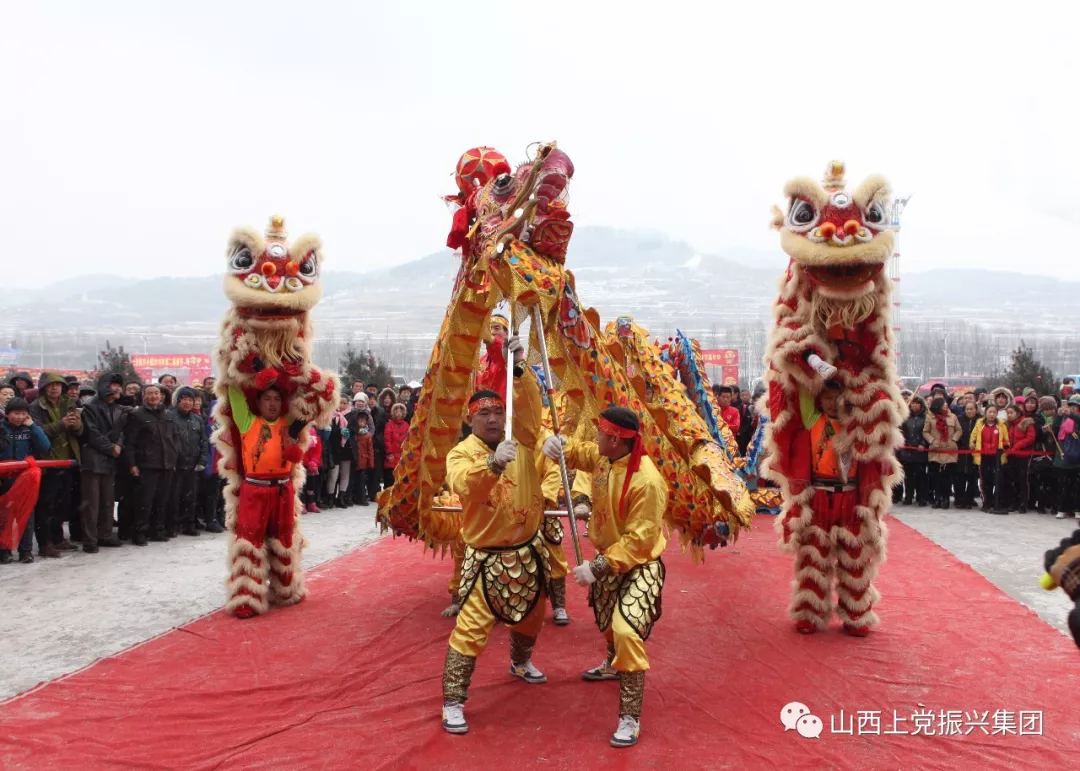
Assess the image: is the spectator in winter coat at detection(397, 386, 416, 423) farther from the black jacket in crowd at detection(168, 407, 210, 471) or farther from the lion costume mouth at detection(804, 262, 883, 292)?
the lion costume mouth at detection(804, 262, 883, 292)

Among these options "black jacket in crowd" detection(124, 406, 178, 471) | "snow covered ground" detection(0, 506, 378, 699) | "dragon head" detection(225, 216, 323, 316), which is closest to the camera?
"snow covered ground" detection(0, 506, 378, 699)

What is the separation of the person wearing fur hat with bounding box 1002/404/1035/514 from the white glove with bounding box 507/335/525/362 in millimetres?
7544

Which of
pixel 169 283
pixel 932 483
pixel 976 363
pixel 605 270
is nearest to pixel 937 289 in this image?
pixel 605 270

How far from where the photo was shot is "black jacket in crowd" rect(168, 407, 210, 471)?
7.77 m

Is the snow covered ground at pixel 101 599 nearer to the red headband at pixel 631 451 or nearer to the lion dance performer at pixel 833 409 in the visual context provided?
the red headband at pixel 631 451

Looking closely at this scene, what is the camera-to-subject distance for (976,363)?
1608 inches

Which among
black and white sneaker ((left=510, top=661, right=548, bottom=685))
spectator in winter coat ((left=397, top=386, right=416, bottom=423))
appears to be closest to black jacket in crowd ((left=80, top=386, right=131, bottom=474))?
spectator in winter coat ((left=397, top=386, right=416, bottom=423))

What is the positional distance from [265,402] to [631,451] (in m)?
2.77

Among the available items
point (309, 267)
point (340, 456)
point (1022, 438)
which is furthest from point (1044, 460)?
point (309, 267)

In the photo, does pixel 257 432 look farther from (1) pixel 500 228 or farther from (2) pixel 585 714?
(2) pixel 585 714

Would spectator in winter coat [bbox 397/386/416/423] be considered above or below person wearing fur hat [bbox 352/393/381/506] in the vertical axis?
above

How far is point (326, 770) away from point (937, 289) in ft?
434

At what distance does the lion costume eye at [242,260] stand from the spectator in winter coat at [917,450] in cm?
782

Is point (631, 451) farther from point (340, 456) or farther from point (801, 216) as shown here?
point (340, 456)
